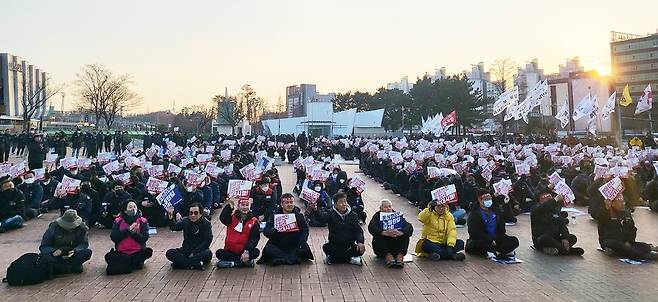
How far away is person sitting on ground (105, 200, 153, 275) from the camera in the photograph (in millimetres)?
9258

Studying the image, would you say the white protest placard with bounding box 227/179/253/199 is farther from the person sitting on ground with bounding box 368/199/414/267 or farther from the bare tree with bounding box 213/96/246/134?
the bare tree with bounding box 213/96/246/134

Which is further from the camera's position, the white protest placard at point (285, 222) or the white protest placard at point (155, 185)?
the white protest placard at point (155, 185)

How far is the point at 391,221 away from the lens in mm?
9641

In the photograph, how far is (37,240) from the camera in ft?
40.4

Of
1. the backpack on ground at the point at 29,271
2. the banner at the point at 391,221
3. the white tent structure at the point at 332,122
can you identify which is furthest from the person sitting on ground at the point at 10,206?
the white tent structure at the point at 332,122

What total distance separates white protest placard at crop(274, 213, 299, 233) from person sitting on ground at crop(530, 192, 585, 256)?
4.63 metres

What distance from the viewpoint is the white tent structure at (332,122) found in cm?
7300

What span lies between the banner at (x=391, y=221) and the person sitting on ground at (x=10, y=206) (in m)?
9.21

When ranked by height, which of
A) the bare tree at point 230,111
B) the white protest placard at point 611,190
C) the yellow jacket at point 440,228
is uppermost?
the bare tree at point 230,111

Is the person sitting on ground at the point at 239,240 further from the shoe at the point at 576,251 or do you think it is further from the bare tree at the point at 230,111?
the bare tree at the point at 230,111

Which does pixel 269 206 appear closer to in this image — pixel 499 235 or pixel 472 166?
pixel 499 235

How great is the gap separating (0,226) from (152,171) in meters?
4.49

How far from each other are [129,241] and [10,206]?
608cm

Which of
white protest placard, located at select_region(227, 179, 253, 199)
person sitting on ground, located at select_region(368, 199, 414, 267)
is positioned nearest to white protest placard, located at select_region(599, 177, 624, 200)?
person sitting on ground, located at select_region(368, 199, 414, 267)
